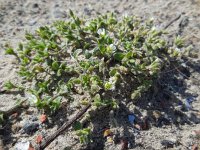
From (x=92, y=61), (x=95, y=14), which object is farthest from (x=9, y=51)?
(x=95, y=14)

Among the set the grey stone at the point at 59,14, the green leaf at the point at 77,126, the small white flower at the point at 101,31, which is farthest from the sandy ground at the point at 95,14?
the small white flower at the point at 101,31

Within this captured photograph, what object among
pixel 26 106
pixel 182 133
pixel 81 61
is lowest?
pixel 182 133

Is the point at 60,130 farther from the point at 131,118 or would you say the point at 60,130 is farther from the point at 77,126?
the point at 131,118

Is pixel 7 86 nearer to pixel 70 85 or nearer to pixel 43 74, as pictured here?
pixel 43 74

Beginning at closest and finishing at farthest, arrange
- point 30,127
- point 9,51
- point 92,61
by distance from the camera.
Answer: point 30,127, point 92,61, point 9,51

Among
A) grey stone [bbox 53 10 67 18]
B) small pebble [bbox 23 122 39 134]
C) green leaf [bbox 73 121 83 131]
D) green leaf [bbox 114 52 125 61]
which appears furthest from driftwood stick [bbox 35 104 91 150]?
grey stone [bbox 53 10 67 18]

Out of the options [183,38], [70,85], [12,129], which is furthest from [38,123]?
[183,38]

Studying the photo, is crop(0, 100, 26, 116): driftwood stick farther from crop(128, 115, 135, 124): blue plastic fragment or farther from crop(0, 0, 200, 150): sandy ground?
crop(128, 115, 135, 124): blue plastic fragment

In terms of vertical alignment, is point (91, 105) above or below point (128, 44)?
below
